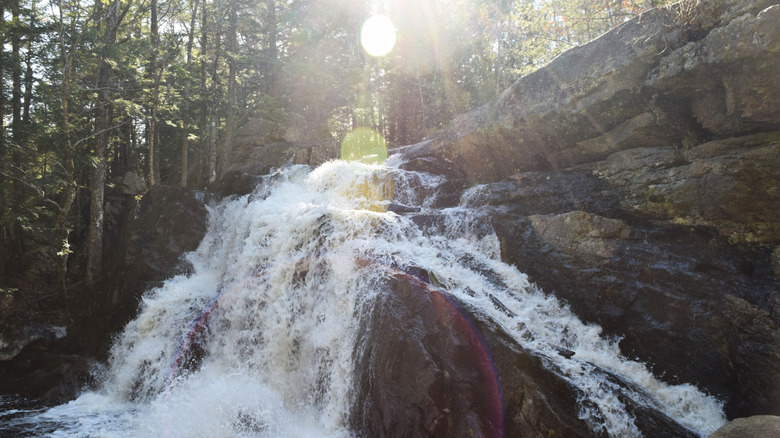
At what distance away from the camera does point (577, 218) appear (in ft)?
25.9

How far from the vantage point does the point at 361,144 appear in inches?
1024

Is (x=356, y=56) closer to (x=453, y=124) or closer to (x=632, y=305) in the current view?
(x=453, y=124)

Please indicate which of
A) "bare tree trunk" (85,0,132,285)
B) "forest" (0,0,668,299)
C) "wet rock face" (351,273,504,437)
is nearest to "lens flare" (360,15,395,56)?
"forest" (0,0,668,299)

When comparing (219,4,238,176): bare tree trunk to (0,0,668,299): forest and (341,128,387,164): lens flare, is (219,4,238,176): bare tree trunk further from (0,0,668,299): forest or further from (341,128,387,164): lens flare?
(341,128,387,164): lens flare

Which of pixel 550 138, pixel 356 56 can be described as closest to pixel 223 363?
pixel 550 138

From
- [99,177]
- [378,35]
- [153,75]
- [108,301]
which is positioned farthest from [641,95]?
[378,35]

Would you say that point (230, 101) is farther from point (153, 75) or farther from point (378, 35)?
point (378, 35)

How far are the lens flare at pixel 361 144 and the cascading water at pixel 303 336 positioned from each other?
12.2 meters

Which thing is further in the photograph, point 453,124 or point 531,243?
point 453,124

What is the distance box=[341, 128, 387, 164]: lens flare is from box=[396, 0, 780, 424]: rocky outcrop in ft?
40.5

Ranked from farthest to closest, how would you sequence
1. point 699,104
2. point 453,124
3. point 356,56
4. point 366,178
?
1. point 356,56
2. point 453,124
3. point 366,178
4. point 699,104

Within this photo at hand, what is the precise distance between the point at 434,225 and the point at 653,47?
19.4ft

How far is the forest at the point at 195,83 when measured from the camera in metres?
11.1

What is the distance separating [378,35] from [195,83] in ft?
40.0
